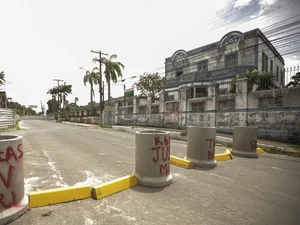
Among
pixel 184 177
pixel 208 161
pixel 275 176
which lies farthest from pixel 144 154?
pixel 275 176

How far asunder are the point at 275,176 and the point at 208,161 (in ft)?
5.59

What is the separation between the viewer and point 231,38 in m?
26.6

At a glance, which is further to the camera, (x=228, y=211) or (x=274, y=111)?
(x=274, y=111)

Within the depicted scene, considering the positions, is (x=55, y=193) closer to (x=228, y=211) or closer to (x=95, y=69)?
(x=228, y=211)

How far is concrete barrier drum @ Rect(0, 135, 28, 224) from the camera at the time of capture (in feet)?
8.56

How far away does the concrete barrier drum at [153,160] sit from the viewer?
13.0 feet

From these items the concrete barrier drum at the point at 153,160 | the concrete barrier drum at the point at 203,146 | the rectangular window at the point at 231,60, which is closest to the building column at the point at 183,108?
the concrete barrier drum at the point at 203,146

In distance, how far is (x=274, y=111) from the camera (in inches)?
456

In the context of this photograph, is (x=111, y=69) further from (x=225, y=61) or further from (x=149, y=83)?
(x=225, y=61)

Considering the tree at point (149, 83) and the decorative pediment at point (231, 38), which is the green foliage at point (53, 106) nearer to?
the tree at point (149, 83)

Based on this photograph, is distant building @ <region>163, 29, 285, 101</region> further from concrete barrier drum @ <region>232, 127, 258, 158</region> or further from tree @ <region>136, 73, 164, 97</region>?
concrete barrier drum @ <region>232, 127, 258, 158</region>

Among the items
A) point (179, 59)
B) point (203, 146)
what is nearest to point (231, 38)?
point (179, 59)

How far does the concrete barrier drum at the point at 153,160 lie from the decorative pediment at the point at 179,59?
30498 mm

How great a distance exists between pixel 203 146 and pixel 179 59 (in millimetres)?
30823
